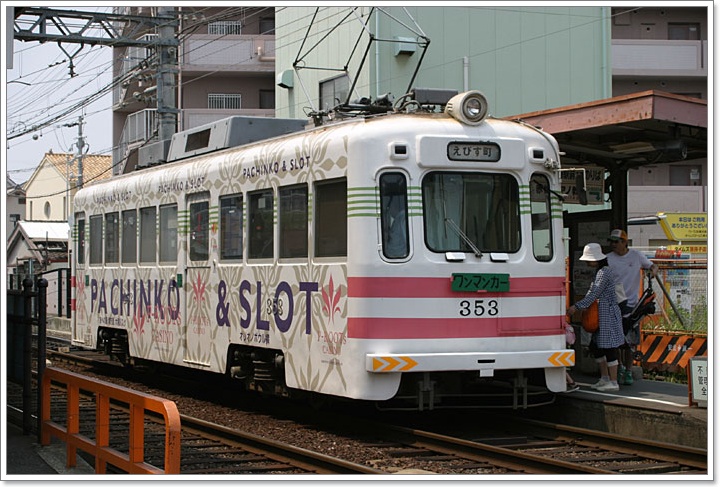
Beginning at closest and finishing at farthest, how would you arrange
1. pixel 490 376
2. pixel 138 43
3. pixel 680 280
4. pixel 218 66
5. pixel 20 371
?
1. pixel 490 376
2. pixel 20 371
3. pixel 680 280
4. pixel 138 43
5. pixel 218 66

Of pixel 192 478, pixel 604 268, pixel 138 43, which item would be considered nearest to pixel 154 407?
pixel 192 478

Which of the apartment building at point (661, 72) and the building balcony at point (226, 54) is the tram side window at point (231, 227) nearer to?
the apartment building at point (661, 72)

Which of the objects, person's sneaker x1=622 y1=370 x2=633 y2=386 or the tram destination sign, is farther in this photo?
person's sneaker x1=622 y1=370 x2=633 y2=386

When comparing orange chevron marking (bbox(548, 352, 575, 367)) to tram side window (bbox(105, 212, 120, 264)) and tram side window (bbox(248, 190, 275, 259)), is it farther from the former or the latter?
tram side window (bbox(105, 212, 120, 264))

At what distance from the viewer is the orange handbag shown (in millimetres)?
11023

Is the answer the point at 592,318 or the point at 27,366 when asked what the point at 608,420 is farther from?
the point at 27,366

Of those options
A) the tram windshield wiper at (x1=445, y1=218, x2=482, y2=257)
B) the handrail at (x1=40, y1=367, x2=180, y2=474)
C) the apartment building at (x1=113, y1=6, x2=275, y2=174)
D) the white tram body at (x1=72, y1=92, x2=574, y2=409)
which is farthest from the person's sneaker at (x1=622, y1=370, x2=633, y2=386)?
the apartment building at (x1=113, y1=6, x2=275, y2=174)

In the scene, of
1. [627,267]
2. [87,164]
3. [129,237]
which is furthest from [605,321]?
[87,164]

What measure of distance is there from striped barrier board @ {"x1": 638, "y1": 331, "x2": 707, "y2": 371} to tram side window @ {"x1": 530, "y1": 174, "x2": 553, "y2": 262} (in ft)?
13.9

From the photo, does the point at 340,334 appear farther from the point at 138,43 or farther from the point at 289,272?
the point at 138,43

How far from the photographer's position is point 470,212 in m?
9.72

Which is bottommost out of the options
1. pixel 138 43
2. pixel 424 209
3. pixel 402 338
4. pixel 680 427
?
pixel 680 427

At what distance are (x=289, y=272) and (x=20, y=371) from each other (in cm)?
279

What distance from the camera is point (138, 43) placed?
2398 centimetres
